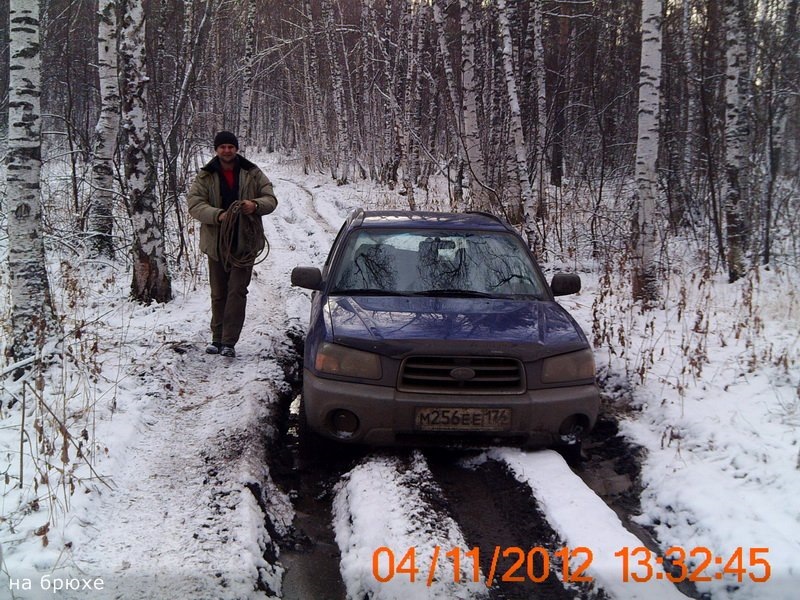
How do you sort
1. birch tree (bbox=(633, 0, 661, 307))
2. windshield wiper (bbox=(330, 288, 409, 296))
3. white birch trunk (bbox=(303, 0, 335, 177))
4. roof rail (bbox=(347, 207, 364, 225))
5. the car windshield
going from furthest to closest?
white birch trunk (bbox=(303, 0, 335, 177)) < birch tree (bbox=(633, 0, 661, 307)) < roof rail (bbox=(347, 207, 364, 225)) < the car windshield < windshield wiper (bbox=(330, 288, 409, 296))

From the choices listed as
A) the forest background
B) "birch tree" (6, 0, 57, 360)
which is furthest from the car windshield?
"birch tree" (6, 0, 57, 360)

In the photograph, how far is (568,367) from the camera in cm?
388

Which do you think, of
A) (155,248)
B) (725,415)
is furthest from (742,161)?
(155,248)

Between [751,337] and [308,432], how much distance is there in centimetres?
452

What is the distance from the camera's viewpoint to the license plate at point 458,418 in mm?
3633

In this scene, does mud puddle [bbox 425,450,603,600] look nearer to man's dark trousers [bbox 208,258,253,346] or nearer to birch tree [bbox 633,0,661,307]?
man's dark trousers [bbox 208,258,253,346]

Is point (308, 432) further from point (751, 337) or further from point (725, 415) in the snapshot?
point (751, 337)

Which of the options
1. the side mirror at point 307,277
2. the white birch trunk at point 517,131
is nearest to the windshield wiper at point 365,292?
the side mirror at point 307,277

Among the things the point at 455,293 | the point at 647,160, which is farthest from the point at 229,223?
the point at 647,160

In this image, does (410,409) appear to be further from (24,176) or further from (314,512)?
(24,176)

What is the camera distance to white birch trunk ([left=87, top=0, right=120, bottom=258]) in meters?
7.99

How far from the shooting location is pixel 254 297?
8305 millimetres
